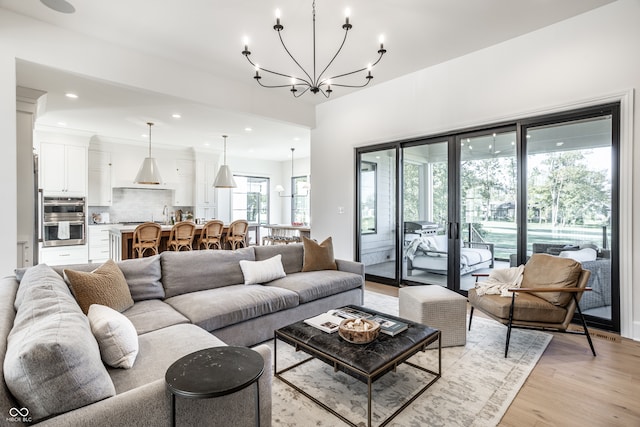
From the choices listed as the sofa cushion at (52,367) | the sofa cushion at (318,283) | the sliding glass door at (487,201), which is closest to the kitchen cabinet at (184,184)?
the sofa cushion at (318,283)

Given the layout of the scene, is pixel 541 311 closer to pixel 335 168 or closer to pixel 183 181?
pixel 335 168

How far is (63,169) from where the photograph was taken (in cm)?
671

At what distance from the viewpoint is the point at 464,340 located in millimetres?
2801

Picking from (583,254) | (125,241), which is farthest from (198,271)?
(583,254)

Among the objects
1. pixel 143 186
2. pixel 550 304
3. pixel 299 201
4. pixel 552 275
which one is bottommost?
pixel 550 304

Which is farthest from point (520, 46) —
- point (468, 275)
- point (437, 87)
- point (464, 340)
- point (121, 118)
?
point (121, 118)

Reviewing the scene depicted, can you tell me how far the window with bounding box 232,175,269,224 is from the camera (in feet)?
33.9

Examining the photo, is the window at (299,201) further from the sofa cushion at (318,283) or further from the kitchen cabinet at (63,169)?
the sofa cushion at (318,283)

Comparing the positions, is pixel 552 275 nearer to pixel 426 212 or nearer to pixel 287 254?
pixel 426 212

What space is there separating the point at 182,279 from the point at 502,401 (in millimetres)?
2631

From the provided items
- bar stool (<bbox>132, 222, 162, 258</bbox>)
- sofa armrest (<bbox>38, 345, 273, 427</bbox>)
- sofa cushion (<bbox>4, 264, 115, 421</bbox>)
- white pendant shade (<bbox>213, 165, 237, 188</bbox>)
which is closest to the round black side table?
sofa armrest (<bbox>38, 345, 273, 427</bbox>)

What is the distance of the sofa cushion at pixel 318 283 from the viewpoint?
3170 mm

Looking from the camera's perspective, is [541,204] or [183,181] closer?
[541,204]

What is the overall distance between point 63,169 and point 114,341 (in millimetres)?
6990
